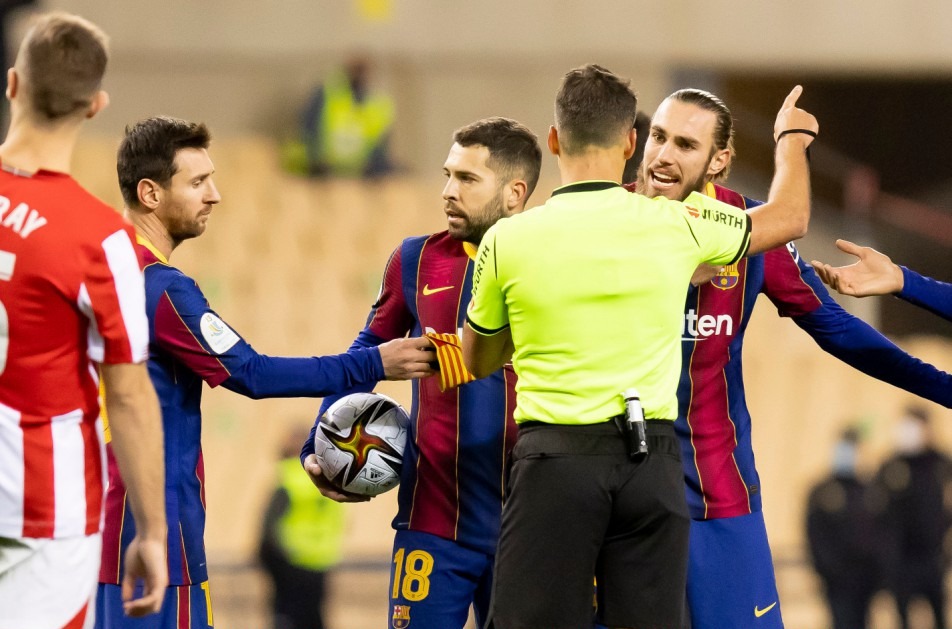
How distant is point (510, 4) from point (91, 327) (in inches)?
653

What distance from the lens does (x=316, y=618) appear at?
12.4 metres

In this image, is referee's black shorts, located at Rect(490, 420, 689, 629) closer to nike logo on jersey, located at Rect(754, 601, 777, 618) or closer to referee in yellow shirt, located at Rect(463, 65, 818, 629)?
referee in yellow shirt, located at Rect(463, 65, 818, 629)

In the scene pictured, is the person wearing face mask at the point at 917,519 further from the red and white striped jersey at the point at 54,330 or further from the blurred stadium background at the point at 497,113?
the red and white striped jersey at the point at 54,330

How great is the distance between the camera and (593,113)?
4262 millimetres

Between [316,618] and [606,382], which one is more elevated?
[606,382]

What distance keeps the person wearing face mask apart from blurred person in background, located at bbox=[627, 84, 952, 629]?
8.22 metres

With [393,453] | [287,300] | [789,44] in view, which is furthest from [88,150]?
[393,453]

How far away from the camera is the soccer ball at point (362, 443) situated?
521 cm

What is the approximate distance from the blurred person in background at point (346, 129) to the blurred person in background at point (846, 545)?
8.13 metres

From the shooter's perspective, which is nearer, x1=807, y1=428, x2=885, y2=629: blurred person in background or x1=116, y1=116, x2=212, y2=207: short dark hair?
x1=116, y1=116, x2=212, y2=207: short dark hair

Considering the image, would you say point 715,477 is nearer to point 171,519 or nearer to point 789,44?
point 171,519

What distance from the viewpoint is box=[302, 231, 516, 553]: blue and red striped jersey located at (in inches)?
203

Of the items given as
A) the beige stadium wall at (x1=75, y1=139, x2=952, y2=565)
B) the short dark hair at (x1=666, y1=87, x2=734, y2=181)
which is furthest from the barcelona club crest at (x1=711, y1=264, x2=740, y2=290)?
the beige stadium wall at (x1=75, y1=139, x2=952, y2=565)

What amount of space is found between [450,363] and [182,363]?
0.93 metres
